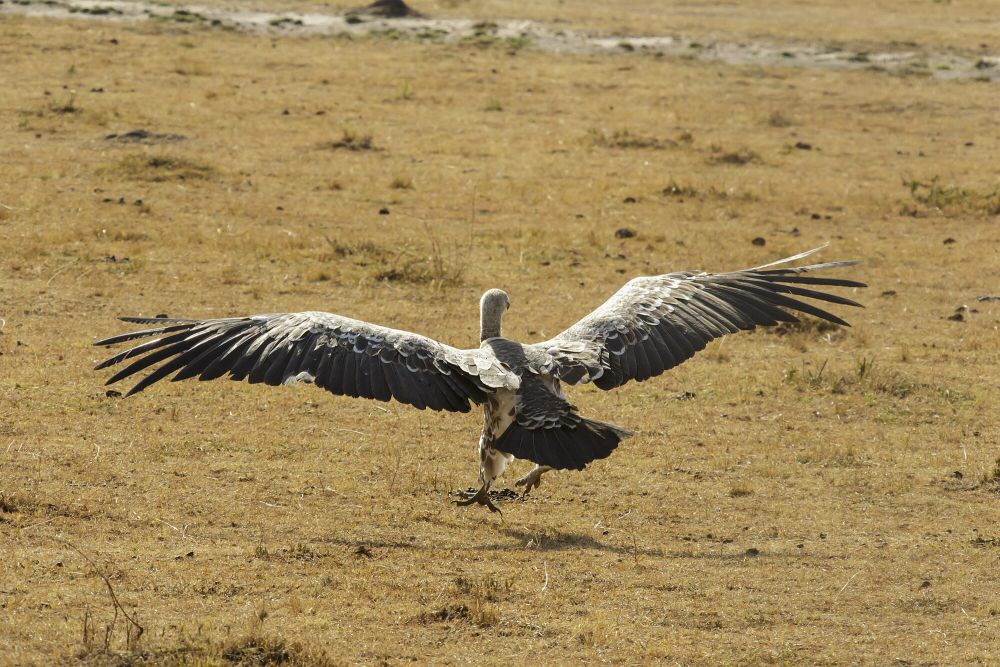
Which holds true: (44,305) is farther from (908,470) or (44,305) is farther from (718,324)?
(908,470)

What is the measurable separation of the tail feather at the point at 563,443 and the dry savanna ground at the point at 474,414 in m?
0.62

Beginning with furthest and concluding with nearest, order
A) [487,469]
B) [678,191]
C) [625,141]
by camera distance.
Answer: [625,141] → [678,191] → [487,469]

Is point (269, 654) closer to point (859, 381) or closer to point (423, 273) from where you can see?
point (859, 381)

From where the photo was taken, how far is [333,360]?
23.1ft

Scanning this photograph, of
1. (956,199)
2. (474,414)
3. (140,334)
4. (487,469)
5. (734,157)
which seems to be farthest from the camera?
(734,157)

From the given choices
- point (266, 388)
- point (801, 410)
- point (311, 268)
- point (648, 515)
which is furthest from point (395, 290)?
point (648, 515)

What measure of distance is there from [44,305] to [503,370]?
5728mm

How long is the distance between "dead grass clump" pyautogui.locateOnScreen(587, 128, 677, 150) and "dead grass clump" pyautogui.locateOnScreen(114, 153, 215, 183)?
609cm

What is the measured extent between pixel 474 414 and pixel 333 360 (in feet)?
8.67

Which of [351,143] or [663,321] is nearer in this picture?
[663,321]

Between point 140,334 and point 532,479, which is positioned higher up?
point 140,334

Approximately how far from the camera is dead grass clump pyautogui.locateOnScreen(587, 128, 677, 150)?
62.3 ft

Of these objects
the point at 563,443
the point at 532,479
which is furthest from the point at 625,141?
the point at 563,443

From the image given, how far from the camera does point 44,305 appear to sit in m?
11.2
